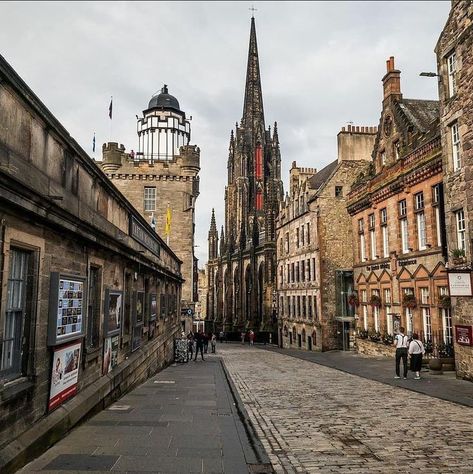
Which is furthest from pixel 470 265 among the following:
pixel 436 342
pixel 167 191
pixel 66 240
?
pixel 167 191

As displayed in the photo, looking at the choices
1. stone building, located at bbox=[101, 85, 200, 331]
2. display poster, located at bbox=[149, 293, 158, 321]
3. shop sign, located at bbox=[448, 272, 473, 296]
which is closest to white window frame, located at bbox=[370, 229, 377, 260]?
shop sign, located at bbox=[448, 272, 473, 296]

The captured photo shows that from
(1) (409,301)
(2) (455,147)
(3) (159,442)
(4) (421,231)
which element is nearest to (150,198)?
(4) (421,231)

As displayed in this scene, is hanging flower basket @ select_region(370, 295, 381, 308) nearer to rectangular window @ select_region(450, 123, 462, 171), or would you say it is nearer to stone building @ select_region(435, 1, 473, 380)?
stone building @ select_region(435, 1, 473, 380)

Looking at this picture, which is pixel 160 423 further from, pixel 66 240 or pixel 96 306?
pixel 66 240

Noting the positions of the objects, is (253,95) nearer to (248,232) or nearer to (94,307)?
(248,232)

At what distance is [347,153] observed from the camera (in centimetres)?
3850

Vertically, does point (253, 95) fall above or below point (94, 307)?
above

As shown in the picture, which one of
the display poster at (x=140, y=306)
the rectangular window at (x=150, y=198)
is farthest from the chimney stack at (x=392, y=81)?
the rectangular window at (x=150, y=198)

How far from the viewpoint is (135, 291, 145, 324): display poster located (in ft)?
46.7

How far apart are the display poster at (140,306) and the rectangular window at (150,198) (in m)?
24.0

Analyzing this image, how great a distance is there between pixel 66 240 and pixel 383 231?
20.9 meters

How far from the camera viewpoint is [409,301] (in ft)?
71.3

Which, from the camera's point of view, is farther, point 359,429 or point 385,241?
point 385,241

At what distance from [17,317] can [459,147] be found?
52.6ft
